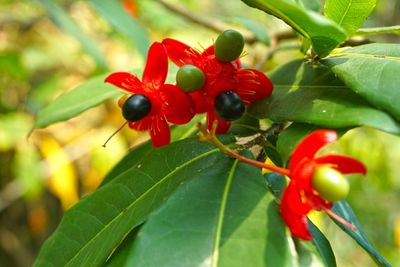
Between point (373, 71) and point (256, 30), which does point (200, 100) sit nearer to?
point (373, 71)

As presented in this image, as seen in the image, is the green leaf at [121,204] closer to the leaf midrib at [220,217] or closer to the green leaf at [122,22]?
the leaf midrib at [220,217]

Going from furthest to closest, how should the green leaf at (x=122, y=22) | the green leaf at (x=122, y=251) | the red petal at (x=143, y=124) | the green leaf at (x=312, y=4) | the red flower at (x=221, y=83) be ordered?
the green leaf at (x=122, y=22) → the green leaf at (x=312, y=4) → the red petal at (x=143, y=124) → the red flower at (x=221, y=83) → the green leaf at (x=122, y=251)

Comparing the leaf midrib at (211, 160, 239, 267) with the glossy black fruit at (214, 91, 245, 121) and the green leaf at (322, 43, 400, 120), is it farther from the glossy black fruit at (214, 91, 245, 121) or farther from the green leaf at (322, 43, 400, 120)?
the green leaf at (322, 43, 400, 120)

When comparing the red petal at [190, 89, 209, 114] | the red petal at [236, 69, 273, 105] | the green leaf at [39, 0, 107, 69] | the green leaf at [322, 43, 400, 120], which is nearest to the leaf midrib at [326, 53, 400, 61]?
the green leaf at [322, 43, 400, 120]

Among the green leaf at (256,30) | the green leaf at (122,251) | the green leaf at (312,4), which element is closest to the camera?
the green leaf at (122,251)

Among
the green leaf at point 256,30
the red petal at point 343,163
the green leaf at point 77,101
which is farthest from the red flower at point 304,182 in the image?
the green leaf at point 256,30

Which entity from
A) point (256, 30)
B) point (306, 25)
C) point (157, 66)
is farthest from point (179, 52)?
point (256, 30)
